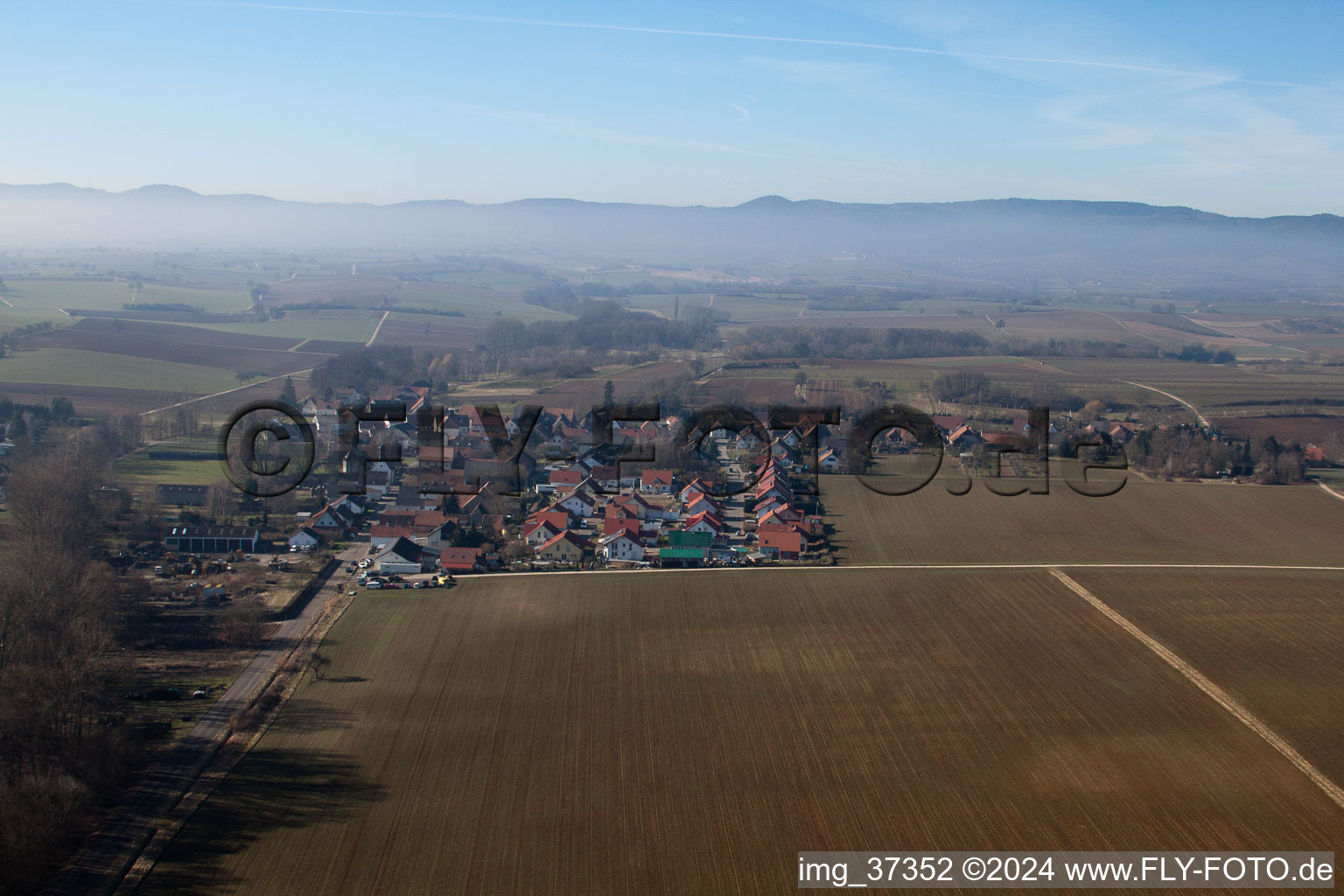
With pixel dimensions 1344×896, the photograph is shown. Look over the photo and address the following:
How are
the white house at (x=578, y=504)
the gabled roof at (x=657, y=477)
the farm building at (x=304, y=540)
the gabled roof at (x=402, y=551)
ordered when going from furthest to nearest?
the gabled roof at (x=657, y=477) → the white house at (x=578, y=504) → the farm building at (x=304, y=540) → the gabled roof at (x=402, y=551)

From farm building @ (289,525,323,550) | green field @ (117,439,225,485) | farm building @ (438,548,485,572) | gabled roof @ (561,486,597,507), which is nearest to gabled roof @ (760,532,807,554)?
gabled roof @ (561,486,597,507)

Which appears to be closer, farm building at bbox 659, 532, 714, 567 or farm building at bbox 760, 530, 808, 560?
farm building at bbox 659, 532, 714, 567

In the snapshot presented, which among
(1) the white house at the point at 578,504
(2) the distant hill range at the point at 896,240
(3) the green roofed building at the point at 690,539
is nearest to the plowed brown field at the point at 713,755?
(3) the green roofed building at the point at 690,539

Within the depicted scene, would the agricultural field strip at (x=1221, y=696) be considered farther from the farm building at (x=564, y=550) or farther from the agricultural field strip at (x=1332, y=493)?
the agricultural field strip at (x=1332, y=493)

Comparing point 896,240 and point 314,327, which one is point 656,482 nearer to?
point 314,327

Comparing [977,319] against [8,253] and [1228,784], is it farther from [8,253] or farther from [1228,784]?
[8,253]

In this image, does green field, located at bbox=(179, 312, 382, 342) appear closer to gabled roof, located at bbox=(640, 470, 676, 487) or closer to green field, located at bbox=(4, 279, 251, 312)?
green field, located at bbox=(4, 279, 251, 312)

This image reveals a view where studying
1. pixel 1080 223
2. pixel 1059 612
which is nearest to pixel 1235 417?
pixel 1059 612
